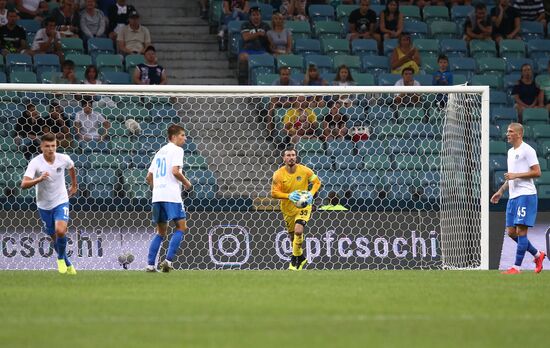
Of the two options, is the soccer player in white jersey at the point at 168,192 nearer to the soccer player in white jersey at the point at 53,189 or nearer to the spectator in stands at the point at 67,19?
the soccer player in white jersey at the point at 53,189

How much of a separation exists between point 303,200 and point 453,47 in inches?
319

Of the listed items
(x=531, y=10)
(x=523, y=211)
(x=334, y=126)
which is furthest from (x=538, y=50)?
(x=523, y=211)

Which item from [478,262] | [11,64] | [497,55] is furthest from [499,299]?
[497,55]

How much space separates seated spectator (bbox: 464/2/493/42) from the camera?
24.0m

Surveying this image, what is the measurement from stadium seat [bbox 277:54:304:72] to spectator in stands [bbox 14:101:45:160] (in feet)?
17.5

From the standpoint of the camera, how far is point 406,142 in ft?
61.9

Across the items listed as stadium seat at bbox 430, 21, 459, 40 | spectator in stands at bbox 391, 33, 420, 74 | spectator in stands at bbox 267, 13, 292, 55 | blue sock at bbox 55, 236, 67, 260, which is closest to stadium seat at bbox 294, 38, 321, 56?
spectator in stands at bbox 267, 13, 292, 55

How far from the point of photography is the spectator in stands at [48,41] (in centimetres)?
2100

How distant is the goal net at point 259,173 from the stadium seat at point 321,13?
192 inches

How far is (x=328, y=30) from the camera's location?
23.3 meters

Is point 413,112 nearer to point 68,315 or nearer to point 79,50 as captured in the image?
point 79,50

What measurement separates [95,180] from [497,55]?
31.6 ft

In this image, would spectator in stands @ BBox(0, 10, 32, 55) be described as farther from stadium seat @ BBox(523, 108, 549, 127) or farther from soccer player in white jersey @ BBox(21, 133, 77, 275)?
stadium seat @ BBox(523, 108, 549, 127)

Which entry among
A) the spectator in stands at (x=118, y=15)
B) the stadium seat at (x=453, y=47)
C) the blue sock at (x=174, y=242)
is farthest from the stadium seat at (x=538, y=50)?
the blue sock at (x=174, y=242)
